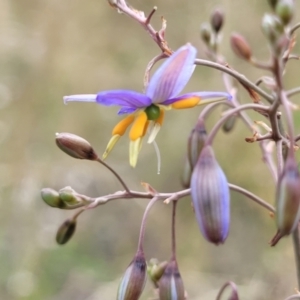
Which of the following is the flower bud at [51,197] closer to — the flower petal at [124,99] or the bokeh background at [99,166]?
the flower petal at [124,99]

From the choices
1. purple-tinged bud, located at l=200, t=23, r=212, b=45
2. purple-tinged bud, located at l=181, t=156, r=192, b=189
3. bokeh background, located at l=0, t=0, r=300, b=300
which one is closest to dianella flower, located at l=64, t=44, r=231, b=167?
purple-tinged bud, located at l=181, t=156, r=192, b=189

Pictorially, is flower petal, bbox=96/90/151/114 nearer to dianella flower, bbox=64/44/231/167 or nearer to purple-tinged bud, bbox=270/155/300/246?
dianella flower, bbox=64/44/231/167

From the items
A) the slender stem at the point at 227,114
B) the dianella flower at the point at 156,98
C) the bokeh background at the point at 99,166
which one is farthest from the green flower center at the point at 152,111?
the bokeh background at the point at 99,166

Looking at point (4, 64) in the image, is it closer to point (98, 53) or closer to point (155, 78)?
point (98, 53)

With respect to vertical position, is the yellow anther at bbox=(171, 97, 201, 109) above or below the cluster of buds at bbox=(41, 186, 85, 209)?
above

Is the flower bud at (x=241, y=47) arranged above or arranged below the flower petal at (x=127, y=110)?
above

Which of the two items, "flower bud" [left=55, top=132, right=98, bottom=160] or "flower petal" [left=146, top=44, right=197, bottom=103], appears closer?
"flower petal" [left=146, top=44, right=197, bottom=103]

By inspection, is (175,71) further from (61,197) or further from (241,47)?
(61,197)
